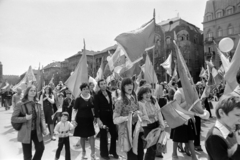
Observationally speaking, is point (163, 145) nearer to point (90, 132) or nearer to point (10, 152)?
point (90, 132)

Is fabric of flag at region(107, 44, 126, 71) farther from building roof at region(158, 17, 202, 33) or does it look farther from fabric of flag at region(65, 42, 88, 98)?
building roof at region(158, 17, 202, 33)

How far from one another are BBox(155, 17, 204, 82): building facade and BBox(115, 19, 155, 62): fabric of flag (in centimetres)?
3669

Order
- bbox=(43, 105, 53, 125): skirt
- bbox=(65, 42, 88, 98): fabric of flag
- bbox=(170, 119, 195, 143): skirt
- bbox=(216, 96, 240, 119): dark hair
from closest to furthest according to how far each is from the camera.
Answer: bbox=(216, 96, 240, 119): dark hair, bbox=(170, 119, 195, 143): skirt, bbox=(65, 42, 88, 98): fabric of flag, bbox=(43, 105, 53, 125): skirt

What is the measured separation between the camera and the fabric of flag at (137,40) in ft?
14.2

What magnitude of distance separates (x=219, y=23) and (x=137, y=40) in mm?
41112

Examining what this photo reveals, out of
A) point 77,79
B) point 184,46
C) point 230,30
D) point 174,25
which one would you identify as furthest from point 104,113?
point 174,25

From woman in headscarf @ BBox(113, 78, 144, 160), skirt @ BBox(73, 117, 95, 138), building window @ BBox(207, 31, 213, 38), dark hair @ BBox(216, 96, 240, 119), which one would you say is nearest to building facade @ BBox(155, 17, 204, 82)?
building window @ BBox(207, 31, 213, 38)

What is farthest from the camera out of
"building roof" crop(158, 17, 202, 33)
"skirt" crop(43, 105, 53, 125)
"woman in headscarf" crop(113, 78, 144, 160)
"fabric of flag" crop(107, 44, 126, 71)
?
"building roof" crop(158, 17, 202, 33)

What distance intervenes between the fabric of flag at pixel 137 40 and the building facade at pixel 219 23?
35.9 m

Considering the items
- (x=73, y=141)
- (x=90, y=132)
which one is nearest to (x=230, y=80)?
(x=90, y=132)

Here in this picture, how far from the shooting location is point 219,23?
126 feet

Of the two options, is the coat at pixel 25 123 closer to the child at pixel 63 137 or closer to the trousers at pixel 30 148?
the trousers at pixel 30 148

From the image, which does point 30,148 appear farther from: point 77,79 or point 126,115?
point 77,79

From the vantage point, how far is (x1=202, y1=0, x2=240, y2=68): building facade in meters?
35.6
